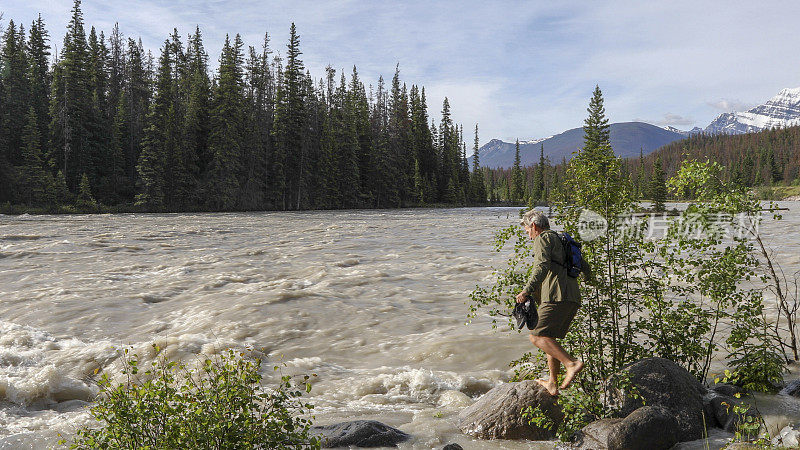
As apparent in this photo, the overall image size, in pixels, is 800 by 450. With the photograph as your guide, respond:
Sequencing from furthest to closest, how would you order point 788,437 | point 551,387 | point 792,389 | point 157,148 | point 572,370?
point 157,148
point 792,389
point 551,387
point 572,370
point 788,437

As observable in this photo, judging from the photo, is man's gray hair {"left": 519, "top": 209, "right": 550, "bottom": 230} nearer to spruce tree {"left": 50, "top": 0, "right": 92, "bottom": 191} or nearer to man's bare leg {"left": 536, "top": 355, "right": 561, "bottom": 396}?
man's bare leg {"left": 536, "top": 355, "right": 561, "bottom": 396}

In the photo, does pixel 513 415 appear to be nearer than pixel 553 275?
No

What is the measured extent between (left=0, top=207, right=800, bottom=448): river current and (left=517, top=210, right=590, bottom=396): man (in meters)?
1.13

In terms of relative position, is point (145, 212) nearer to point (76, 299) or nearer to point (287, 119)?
point (287, 119)

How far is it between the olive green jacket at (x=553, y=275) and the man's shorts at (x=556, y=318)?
0.25 ft

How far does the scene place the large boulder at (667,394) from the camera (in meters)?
5.54

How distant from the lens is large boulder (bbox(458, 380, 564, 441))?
5828 millimetres

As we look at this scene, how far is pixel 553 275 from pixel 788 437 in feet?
9.34

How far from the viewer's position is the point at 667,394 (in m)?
5.64

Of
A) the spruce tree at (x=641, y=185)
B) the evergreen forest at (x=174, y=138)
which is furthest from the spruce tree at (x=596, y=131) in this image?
the evergreen forest at (x=174, y=138)

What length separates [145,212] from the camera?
5316 centimetres

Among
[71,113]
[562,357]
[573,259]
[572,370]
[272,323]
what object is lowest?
[272,323]

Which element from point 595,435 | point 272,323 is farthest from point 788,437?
point 272,323

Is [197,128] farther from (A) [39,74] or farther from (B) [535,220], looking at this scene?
(B) [535,220]
